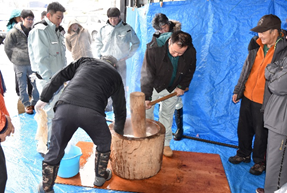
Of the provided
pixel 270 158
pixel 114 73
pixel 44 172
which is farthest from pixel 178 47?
pixel 44 172

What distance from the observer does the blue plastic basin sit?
2.51 m

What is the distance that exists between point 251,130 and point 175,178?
124 cm

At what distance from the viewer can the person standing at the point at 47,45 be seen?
284 cm

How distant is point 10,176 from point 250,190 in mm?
2885

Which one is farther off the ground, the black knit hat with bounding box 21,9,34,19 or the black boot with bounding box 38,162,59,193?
the black knit hat with bounding box 21,9,34,19

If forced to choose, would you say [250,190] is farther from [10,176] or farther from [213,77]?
[10,176]

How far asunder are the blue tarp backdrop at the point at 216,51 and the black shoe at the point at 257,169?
661 millimetres

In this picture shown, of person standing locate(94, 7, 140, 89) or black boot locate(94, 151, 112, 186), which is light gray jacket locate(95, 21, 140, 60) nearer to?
person standing locate(94, 7, 140, 89)

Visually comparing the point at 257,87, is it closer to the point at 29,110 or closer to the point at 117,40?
the point at 117,40

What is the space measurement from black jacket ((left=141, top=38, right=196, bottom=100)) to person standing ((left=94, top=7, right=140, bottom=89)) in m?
1.45

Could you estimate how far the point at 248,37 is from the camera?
3.05 metres

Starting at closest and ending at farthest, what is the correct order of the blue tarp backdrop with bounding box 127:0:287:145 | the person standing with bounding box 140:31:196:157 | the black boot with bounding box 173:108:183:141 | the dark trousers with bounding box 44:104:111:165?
the dark trousers with bounding box 44:104:111:165, the person standing with bounding box 140:31:196:157, the blue tarp backdrop with bounding box 127:0:287:145, the black boot with bounding box 173:108:183:141

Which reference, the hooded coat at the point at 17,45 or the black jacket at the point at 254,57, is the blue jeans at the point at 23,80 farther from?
the black jacket at the point at 254,57

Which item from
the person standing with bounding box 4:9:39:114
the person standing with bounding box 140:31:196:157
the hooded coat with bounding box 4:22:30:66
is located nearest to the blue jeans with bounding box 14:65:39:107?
the person standing with bounding box 4:9:39:114
